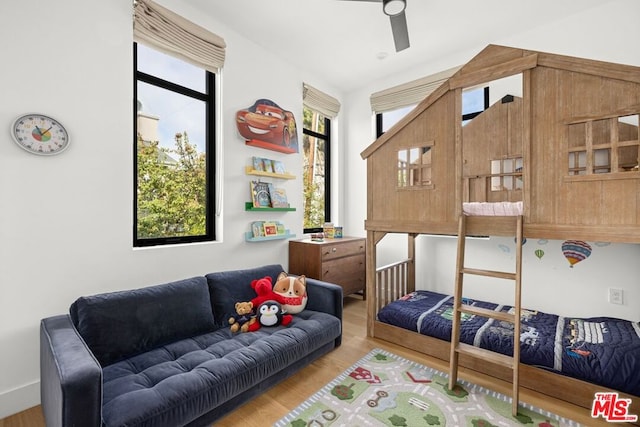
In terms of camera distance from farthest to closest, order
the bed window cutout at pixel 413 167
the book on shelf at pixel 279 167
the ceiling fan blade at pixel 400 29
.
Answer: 1. the book on shelf at pixel 279 167
2. the bed window cutout at pixel 413 167
3. the ceiling fan blade at pixel 400 29

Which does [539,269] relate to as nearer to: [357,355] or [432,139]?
[432,139]

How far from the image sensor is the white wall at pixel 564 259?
2.42 metres

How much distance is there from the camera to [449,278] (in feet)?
10.9

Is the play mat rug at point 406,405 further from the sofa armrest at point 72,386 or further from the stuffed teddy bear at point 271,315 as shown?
the sofa armrest at point 72,386

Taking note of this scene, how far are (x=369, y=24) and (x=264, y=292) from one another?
2647mm

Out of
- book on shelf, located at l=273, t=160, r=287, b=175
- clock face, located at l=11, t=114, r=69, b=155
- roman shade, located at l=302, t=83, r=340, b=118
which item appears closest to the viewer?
clock face, located at l=11, t=114, r=69, b=155

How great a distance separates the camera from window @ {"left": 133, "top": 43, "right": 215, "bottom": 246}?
240 cm

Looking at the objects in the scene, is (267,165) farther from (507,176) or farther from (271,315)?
(507,176)

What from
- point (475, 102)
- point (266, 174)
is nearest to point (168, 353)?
point (266, 174)

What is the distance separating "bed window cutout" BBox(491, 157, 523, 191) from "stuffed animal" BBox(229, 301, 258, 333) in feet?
7.67

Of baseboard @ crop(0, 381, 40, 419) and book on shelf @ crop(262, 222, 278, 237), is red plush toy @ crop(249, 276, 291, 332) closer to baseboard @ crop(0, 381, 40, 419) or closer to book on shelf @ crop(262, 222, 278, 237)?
book on shelf @ crop(262, 222, 278, 237)

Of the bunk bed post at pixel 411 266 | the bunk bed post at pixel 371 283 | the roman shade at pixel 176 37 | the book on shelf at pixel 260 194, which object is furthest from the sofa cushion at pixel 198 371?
the roman shade at pixel 176 37

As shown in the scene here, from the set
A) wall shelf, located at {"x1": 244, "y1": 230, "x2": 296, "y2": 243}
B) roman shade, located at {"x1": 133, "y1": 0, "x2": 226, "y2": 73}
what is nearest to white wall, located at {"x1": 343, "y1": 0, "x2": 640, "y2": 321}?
wall shelf, located at {"x1": 244, "y1": 230, "x2": 296, "y2": 243}

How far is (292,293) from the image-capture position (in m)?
2.46
